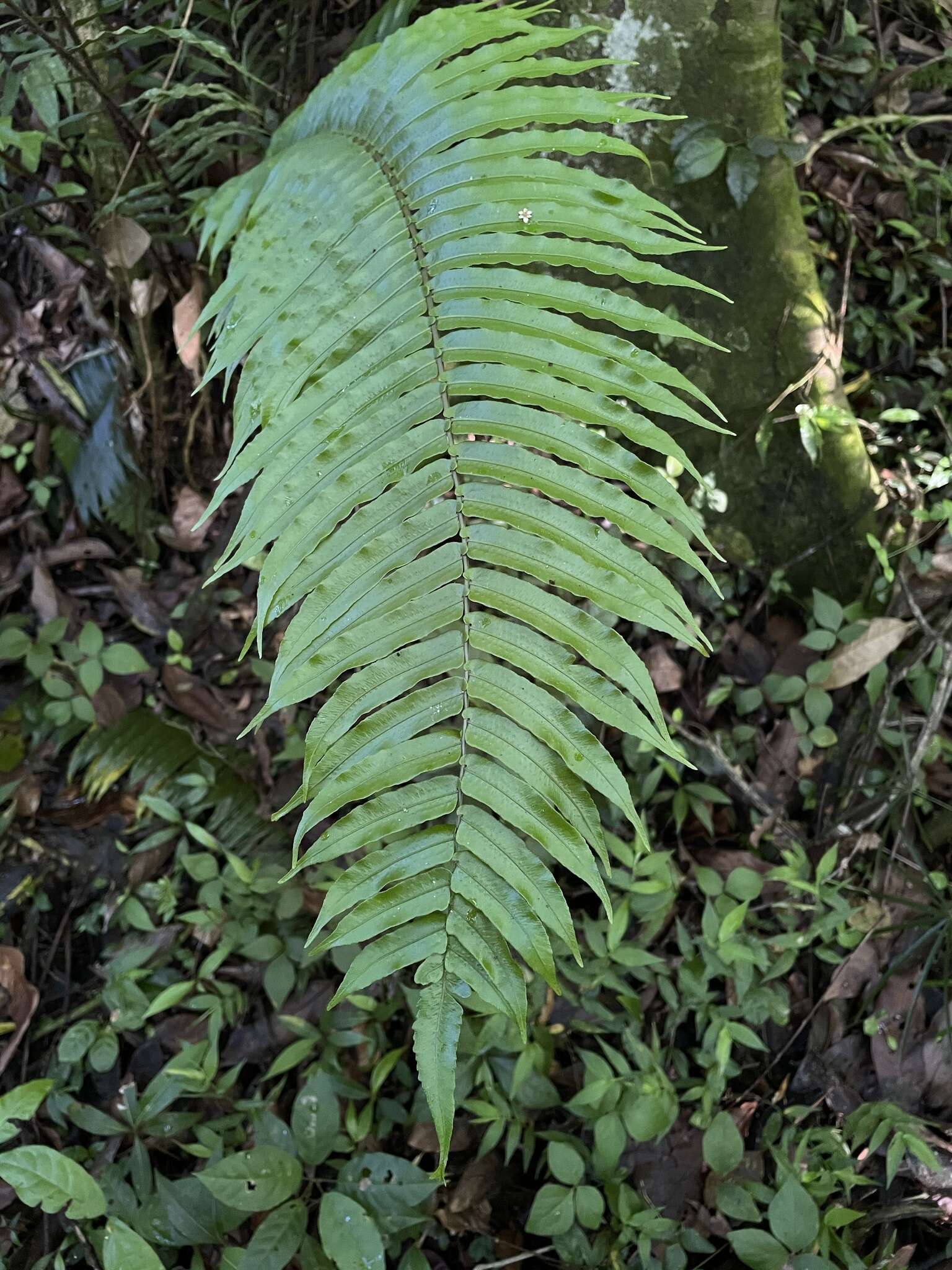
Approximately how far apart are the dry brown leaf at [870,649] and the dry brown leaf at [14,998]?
1964 mm

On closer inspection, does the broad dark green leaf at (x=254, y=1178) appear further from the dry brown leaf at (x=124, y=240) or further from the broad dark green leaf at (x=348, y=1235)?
the dry brown leaf at (x=124, y=240)

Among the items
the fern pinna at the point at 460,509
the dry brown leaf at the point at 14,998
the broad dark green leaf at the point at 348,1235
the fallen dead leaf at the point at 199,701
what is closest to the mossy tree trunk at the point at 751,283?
the fern pinna at the point at 460,509

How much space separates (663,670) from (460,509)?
935 millimetres

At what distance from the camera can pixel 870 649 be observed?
1.81 metres

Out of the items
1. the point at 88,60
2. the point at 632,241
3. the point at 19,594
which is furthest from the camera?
the point at 19,594

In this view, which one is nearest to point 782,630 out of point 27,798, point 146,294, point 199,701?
point 199,701

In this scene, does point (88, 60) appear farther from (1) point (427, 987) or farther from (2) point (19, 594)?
(1) point (427, 987)

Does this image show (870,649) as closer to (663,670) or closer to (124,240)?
(663,670)

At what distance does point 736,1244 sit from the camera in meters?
1.36

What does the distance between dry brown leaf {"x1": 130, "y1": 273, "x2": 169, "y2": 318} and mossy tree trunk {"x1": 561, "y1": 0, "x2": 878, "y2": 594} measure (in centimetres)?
112

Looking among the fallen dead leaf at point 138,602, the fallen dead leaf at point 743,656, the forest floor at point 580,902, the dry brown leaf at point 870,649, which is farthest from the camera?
the fallen dead leaf at point 138,602

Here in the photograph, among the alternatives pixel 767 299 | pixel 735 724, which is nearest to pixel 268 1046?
pixel 735 724

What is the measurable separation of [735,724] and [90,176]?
6.61 feet

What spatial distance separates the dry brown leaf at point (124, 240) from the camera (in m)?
1.89
